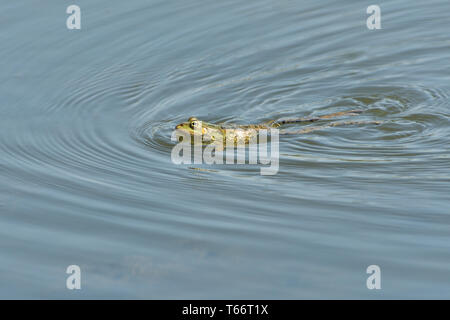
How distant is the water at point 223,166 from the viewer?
5.42 metres

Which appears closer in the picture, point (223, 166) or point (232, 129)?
point (223, 166)

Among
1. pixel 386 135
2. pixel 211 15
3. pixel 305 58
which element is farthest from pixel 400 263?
pixel 211 15

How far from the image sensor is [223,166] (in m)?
7.77

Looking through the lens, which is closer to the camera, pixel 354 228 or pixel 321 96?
pixel 354 228

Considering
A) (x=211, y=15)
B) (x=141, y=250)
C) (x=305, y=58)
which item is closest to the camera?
(x=141, y=250)

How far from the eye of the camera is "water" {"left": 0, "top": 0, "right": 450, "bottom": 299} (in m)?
5.42

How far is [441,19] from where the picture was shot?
39.6 feet

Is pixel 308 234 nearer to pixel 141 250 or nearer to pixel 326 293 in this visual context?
pixel 326 293

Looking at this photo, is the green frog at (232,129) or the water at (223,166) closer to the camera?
the water at (223,166)

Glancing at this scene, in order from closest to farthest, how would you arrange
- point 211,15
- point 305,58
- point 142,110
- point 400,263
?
point 400,263
point 142,110
point 305,58
point 211,15

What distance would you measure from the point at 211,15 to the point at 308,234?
6.79m

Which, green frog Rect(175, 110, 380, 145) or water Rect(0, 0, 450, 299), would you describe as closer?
water Rect(0, 0, 450, 299)

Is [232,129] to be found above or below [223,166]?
above

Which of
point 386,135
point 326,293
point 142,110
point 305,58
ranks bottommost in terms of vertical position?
point 326,293
